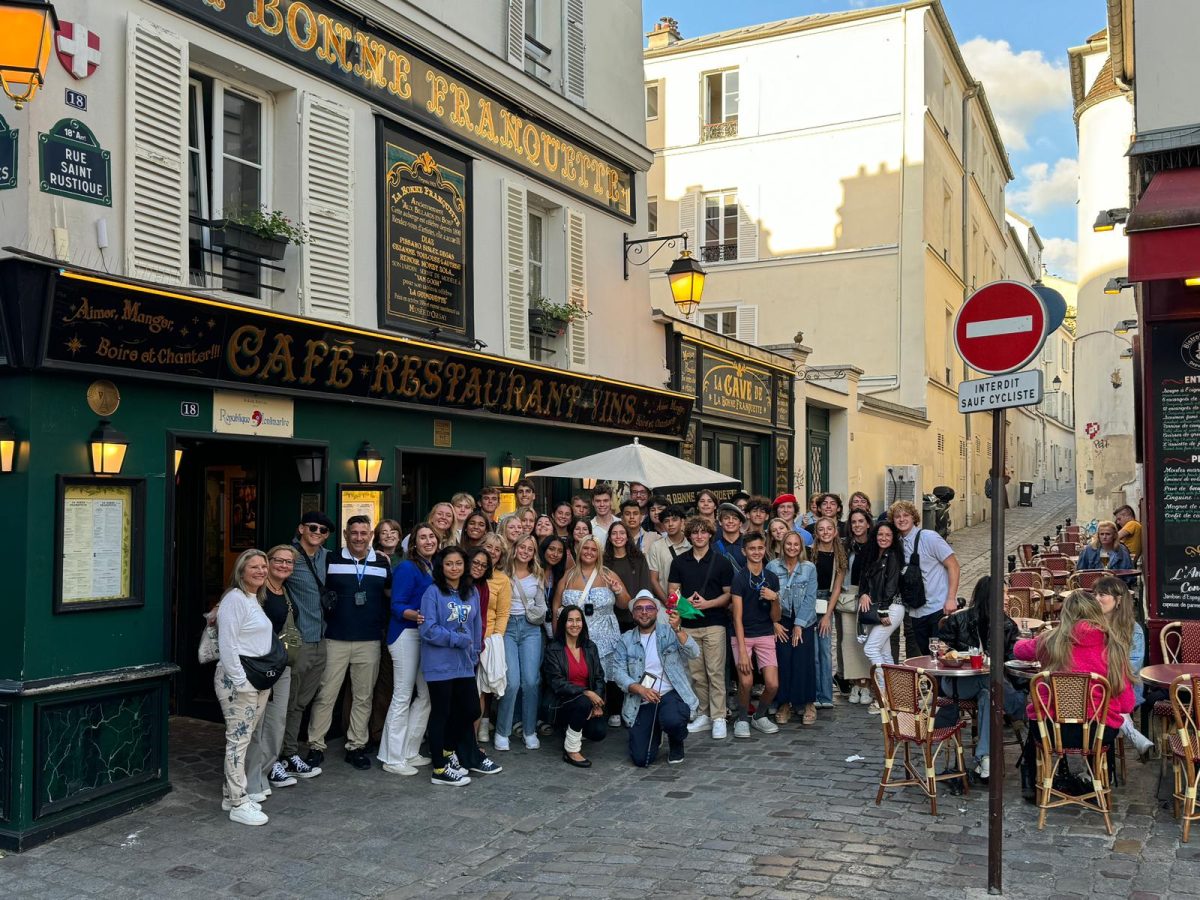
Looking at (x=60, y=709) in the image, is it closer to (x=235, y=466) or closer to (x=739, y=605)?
(x=235, y=466)

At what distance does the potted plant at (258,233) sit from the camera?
837 cm

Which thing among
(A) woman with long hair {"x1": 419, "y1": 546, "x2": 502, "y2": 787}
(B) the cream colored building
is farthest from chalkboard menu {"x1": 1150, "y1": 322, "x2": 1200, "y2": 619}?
(B) the cream colored building

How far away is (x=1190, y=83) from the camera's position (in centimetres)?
825

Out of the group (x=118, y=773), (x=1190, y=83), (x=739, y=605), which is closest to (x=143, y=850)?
(x=118, y=773)

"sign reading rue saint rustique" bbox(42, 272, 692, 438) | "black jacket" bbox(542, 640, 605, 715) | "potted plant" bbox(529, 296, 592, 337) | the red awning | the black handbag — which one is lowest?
"black jacket" bbox(542, 640, 605, 715)

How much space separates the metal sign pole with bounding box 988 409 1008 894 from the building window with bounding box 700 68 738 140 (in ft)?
74.3

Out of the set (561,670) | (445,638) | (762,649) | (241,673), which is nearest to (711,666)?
(762,649)

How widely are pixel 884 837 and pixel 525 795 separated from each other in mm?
2368

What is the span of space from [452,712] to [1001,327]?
449cm

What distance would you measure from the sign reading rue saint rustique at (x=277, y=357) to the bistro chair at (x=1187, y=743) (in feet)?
20.8

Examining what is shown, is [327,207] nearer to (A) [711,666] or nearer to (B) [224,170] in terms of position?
(B) [224,170]

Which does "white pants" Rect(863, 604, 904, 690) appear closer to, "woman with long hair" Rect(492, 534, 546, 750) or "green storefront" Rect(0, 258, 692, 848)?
"woman with long hair" Rect(492, 534, 546, 750)

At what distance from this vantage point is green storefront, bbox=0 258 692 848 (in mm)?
6434

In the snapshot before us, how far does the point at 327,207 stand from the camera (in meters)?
9.16
